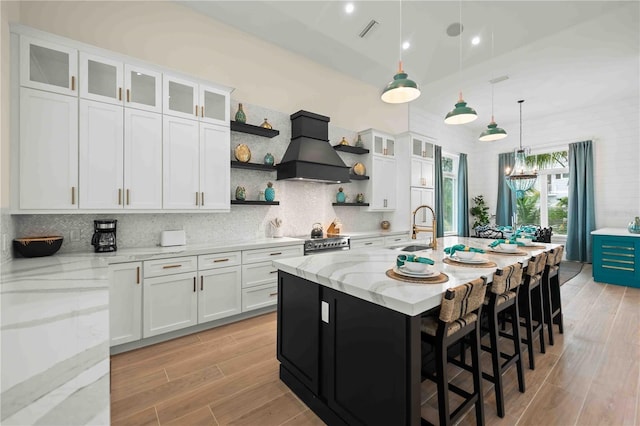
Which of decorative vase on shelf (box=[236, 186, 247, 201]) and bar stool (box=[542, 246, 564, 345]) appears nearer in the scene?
bar stool (box=[542, 246, 564, 345])

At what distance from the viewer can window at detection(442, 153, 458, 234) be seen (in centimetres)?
746

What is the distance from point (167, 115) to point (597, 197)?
27.3ft

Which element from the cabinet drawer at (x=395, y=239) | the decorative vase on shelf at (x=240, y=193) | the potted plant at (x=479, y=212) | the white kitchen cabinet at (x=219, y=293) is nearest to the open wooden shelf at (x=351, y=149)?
the cabinet drawer at (x=395, y=239)

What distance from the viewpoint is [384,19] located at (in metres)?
3.72

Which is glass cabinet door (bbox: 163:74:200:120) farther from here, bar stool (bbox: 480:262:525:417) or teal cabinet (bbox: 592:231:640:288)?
teal cabinet (bbox: 592:231:640:288)

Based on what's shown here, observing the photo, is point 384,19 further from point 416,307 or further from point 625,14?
point 416,307

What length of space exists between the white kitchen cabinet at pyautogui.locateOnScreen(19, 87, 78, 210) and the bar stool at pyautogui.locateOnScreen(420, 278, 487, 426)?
2.98 meters

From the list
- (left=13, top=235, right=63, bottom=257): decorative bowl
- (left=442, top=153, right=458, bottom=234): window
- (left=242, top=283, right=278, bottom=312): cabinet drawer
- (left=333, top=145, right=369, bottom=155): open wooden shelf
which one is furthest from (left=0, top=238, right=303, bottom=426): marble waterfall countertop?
(left=442, top=153, right=458, bottom=234): window

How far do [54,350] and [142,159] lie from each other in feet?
7.94

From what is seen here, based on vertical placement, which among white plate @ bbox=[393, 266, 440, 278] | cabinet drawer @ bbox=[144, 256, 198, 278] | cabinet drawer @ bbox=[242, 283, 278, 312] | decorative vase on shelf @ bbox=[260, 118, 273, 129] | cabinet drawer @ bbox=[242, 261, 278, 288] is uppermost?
decorative vase on shelf @ bbox=[260, 118, 273, 129]

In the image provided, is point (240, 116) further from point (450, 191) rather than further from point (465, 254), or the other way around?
point (450, 191)

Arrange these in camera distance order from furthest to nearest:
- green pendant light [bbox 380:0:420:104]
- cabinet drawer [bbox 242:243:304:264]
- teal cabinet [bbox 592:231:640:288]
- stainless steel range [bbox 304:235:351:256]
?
teal cabinet [bbox 592:231:640:288] < stainless steel range [bbox 304:235:351:256] < cabinet drawer [bbox 242:243:304:264] < green pendant light [bbox 380:0:420:104]

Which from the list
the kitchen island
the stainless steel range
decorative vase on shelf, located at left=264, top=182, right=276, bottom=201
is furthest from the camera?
decorative vase on shelf, located at left=264, top=182, right=276, bottom=201

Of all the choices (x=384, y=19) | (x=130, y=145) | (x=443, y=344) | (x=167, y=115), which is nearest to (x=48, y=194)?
(x=130, y=145)
